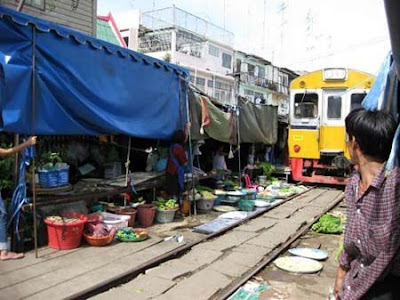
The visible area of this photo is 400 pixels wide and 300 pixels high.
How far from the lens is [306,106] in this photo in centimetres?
1391

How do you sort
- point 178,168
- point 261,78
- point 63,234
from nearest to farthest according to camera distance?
point 63,234
point 178,168
point 261,78

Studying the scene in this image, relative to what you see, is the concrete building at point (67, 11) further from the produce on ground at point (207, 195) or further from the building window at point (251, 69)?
the building window at point (251, 69)

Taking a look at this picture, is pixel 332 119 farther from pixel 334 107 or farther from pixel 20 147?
pixel 20 147

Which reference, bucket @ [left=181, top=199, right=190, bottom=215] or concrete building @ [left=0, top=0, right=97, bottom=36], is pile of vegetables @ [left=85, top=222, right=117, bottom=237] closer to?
bucket @ [left=181, top=199, right=190, bottom=215]

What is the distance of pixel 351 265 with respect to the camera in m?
2.23

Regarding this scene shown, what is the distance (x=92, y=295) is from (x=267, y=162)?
12209 millimetres

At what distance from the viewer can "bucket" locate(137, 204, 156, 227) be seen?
788 cm

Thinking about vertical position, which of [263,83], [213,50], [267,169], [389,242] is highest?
[213,50]

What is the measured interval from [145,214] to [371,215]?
6.22 m

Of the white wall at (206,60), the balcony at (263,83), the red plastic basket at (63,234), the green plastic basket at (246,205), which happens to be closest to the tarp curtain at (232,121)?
the green plastic basket at (246,205)

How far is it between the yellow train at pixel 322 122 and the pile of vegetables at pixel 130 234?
319 inches

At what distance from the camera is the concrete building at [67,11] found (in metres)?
11.4

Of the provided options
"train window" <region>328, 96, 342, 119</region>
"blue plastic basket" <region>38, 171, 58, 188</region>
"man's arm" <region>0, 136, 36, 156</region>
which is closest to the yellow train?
"train window" <region>328, 96, 342, 119</region>

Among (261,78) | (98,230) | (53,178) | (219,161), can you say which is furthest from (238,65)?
(98,230)
